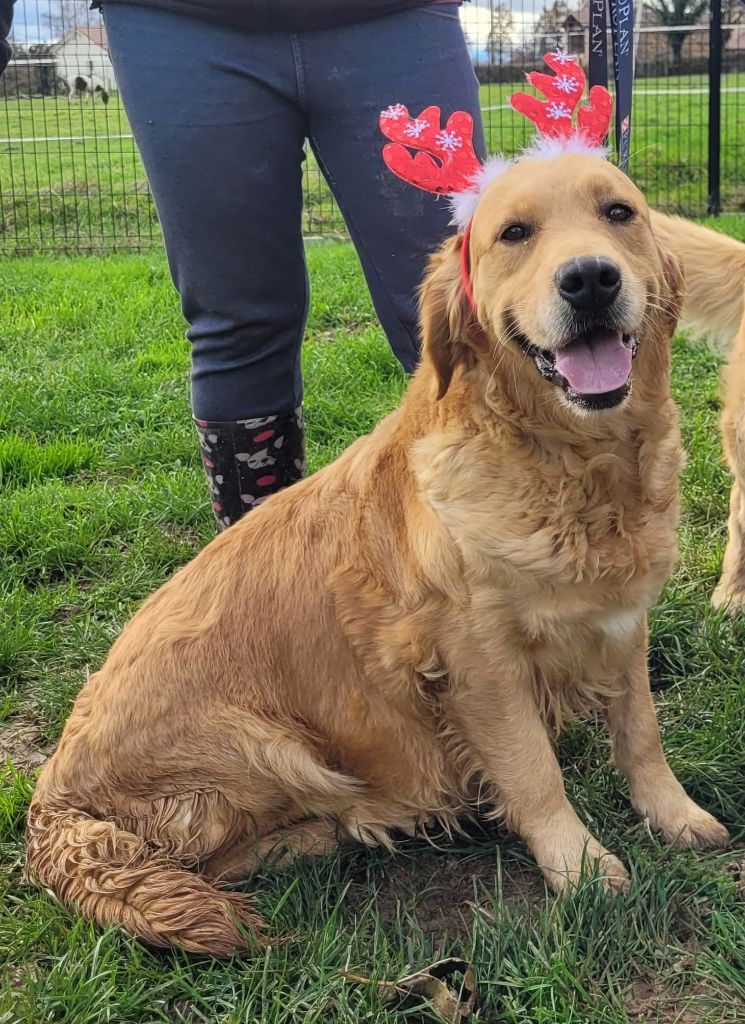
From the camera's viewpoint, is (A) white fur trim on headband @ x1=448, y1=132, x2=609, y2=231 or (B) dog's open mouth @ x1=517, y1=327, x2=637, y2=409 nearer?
(B) dog's open mouth @ x1=517, y1=327, x2=637, y2=409

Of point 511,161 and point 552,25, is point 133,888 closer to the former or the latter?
point 511,161

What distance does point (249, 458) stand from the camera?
282 cm

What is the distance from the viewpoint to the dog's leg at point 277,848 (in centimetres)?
216

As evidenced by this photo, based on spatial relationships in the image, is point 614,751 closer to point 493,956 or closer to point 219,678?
point 493,956

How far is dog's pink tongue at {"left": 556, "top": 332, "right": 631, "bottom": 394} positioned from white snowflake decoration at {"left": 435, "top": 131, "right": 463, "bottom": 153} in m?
0.53

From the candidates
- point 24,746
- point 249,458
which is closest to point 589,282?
point 249,458

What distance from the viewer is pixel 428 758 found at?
7.26 feet

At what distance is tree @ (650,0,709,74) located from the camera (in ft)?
33.7

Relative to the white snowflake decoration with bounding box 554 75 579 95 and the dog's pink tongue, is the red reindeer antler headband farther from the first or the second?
the dog's pink tongue

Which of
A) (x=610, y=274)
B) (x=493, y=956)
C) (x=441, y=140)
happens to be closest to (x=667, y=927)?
(x=493, y=956)

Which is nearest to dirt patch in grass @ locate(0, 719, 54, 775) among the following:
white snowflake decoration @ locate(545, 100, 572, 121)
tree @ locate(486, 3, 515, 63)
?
white snowflake decoration @ locate(545, 100, 572, 121)

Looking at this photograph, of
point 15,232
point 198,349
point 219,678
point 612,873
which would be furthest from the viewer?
point 15,232

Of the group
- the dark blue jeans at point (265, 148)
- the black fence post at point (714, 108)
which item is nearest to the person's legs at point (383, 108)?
the dark blue jeans at point (265, 148)

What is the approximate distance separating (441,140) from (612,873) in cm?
161
